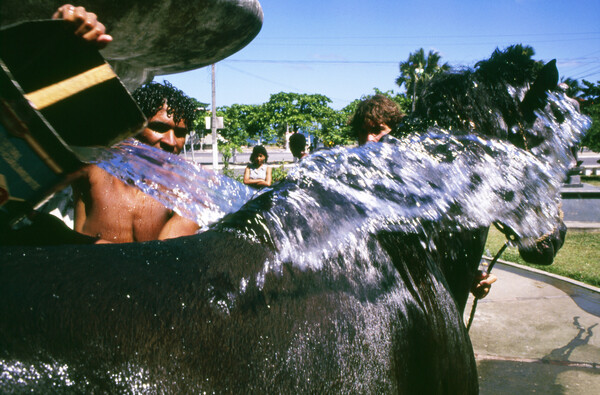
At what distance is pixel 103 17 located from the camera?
1402 mm

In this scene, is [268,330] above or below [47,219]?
below

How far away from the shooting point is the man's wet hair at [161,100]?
8.48 feet

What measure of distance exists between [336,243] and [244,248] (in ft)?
0.86

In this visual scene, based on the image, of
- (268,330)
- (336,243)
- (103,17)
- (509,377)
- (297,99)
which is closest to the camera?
(268,330)

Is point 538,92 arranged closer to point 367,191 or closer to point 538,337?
point 367,191

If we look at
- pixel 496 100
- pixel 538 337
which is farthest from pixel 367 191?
pixel 538 337

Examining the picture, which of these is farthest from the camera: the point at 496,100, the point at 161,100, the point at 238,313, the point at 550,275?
the point at 550,275

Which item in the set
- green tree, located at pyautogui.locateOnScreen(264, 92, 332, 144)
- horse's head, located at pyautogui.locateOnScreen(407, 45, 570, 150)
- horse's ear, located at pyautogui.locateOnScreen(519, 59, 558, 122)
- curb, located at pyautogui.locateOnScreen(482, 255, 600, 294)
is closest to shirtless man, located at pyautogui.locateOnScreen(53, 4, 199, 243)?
horse's head, located at pyautogui.locateOnScreen(407, 45, 570, 150)

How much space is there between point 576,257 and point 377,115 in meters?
6.14

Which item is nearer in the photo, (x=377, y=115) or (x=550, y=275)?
(x=377, y=115)

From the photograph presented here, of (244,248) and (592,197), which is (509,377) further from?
(592,197)

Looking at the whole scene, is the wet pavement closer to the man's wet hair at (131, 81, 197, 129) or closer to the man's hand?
the man's wet hair at (131, 81, 197, 129)

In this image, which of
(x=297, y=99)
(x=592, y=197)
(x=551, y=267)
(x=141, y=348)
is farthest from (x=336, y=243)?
(x=297, y=99)

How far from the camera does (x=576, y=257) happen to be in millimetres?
7516
